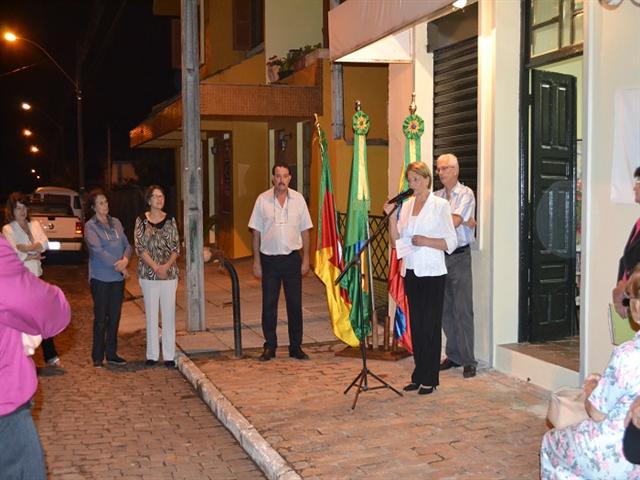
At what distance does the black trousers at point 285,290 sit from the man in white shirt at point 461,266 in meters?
1.69

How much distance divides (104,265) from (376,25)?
12.1 ft

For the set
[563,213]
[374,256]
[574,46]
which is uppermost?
[574,46]

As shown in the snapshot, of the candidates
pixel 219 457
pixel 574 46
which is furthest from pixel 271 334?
pixel 574 46

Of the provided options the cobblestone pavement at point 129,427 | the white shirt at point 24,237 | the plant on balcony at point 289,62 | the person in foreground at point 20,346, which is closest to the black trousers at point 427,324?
the cobblestone pavement at point 129,427

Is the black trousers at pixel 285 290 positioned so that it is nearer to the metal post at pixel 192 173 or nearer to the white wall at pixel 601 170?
the metal post at pixel 192 173

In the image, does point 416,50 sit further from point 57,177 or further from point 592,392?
point 57,177

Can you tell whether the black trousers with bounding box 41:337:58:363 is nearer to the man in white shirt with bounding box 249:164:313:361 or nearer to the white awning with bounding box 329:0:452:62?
the man in white shirt with bounding box 249:164:313:361

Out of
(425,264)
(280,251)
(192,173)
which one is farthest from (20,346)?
(192,173)

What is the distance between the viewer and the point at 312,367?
797cm

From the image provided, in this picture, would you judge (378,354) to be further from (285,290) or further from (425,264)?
(425,264)

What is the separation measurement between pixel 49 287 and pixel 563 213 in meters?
5.60

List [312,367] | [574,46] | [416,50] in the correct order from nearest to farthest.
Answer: [574,46], [312,367], [416,50]

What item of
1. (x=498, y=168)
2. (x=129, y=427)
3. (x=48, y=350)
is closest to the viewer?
(x=129, y=427)

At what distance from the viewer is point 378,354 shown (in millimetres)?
8203
